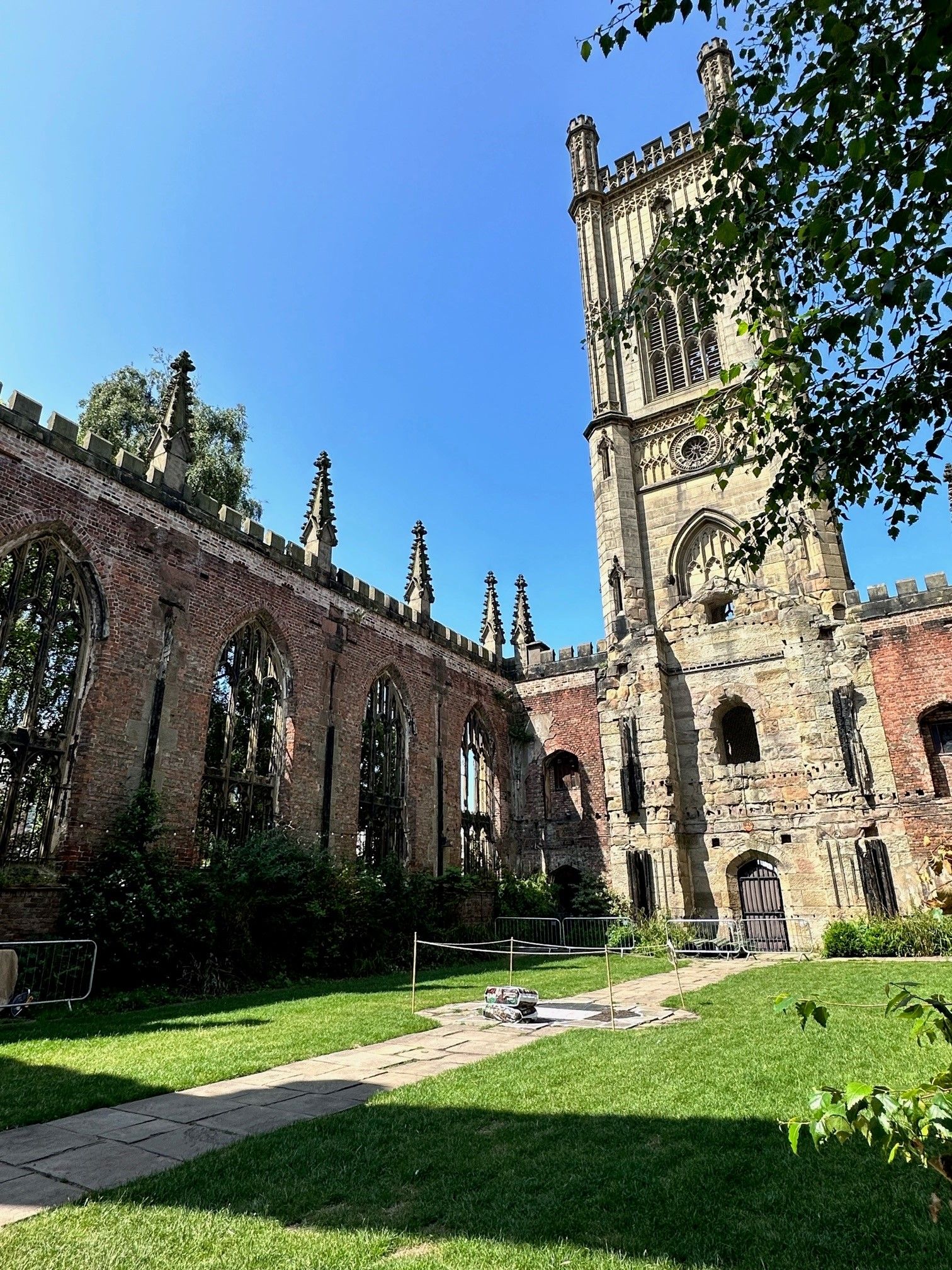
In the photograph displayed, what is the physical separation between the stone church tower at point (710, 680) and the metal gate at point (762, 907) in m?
0.08

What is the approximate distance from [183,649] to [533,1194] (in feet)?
40.6

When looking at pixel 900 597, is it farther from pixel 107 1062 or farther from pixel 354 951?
pixel 107 1062

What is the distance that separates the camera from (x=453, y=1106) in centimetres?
521

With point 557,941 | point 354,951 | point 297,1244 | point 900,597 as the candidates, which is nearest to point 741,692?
point 900,597

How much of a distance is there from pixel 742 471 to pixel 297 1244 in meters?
23.6

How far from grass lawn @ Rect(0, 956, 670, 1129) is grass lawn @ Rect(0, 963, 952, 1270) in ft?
6.20

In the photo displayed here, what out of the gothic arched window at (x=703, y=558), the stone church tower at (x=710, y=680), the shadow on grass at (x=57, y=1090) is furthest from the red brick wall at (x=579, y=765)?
the shadow on grass at (x=57, y=1090)

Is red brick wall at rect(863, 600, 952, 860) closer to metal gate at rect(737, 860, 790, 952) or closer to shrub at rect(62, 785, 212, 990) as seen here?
metal gate at rect(737, 860, 790, 952)

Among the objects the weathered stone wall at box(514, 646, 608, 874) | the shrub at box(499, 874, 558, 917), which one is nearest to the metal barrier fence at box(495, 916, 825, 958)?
the shrub at box(499, 874, 558, 917)

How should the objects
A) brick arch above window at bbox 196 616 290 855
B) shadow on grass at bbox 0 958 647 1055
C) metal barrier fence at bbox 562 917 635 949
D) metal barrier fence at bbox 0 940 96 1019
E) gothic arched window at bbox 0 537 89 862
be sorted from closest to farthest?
shadow on grass at bbox 0 958 647 1055, metal barrier fence at bbox 0 940 96 1019, gothic arched window at bbox 0 537 89 862, brick arch above window at bbox 196 616 290 855, metal barrier fence at bbox 562 917 635 949

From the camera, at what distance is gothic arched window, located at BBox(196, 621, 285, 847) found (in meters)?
14.8

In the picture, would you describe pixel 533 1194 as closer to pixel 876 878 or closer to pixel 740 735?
pixel 876 878

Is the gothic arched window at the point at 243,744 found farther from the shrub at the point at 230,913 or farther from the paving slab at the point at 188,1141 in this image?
the paving slab at the point at 188,1141

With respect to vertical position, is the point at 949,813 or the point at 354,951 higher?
the point at 949,813
